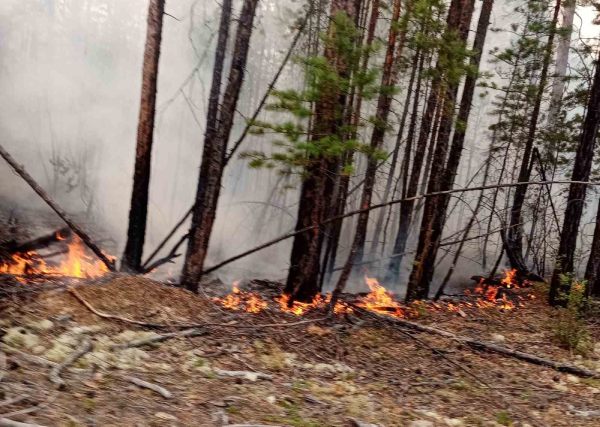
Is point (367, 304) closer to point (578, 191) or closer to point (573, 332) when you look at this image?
point (573, 332)

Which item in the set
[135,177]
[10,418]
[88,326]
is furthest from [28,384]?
[135,177]

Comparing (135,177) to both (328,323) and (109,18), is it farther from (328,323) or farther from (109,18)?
(109,18)

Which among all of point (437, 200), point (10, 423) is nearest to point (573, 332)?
point (437, 200)

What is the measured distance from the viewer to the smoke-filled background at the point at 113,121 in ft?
76.4

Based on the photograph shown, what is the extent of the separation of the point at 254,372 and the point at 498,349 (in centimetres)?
370

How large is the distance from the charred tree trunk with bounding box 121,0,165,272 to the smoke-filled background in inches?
272

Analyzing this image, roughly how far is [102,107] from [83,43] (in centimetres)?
1135

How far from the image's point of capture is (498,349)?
21.8 feet

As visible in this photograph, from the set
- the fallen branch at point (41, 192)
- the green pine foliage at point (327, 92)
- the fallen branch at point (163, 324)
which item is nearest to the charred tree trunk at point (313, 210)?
the green pine foliage at point (327, 92)

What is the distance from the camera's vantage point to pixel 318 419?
4102 millimetres

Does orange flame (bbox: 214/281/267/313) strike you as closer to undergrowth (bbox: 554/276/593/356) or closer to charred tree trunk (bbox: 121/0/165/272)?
charred tree trunk (bbox: 121/0/165/272)

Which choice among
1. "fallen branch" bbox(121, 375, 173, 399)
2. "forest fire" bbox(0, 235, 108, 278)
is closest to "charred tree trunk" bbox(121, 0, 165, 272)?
"forest fire" bbox(0, 235, 108, 278)

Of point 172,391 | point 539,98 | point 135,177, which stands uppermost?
point 539,98

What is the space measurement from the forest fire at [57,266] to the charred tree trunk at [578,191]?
896 cm
